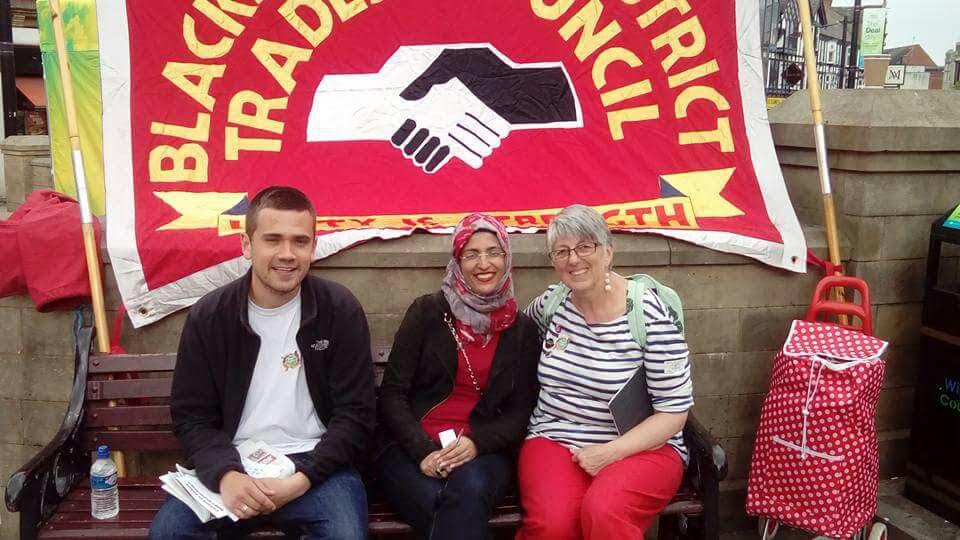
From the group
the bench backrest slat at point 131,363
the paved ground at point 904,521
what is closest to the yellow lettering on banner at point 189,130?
the bench backrest slat at point 131,363

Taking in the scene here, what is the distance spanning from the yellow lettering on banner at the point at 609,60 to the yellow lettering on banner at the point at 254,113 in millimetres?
1648

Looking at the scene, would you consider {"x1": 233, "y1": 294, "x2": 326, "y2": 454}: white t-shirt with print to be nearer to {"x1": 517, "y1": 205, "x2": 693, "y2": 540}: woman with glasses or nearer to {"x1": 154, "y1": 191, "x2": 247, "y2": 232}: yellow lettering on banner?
{"x1": 517, "y1": 205, "x2": 693, "y2": 540}: woman with glasses

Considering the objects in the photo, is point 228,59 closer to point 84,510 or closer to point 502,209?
point 502,209

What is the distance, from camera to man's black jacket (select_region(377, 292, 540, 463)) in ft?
10.0

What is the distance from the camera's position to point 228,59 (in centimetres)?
411

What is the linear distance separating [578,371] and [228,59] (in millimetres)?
2422

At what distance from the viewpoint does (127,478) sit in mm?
3314

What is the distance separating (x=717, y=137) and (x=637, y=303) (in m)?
1.70

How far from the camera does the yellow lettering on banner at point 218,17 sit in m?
4.10

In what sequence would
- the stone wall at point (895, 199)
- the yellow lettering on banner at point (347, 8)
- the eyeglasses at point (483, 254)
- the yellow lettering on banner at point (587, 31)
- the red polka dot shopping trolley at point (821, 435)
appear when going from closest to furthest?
the eyeglasses at point (483, 254)
the red polka dot shopping trolley at point (821, 435)
the stone wall at point (895, 199)
the yellow lettering on banner at point (347, 8)
the yellow lettering on banner at point (587, 31)

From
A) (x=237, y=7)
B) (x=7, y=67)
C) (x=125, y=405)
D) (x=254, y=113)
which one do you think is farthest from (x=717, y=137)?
(x=7, y=67)

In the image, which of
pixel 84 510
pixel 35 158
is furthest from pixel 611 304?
pixel 35 158

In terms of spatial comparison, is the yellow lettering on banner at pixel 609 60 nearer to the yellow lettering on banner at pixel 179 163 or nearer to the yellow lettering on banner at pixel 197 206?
the yellow lettering on banner at pixel 197 206

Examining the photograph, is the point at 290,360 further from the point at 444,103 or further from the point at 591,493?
the point at 444,103
